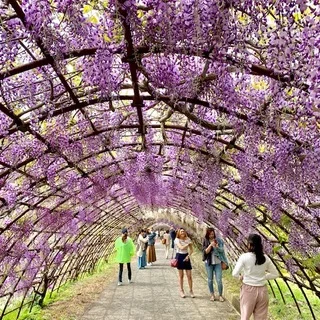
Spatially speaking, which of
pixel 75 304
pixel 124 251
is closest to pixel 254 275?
pixel 75 304

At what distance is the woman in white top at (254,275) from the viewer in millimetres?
5969

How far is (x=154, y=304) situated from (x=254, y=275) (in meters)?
4.57

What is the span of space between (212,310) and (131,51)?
671 centimetres

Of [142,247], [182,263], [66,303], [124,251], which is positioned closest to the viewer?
[182,263]

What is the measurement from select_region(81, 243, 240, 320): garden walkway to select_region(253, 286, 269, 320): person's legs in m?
2.22

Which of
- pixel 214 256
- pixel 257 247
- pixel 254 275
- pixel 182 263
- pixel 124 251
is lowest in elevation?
pixel 254 275

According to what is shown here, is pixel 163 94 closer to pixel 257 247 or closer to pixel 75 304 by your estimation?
pixel 257 247

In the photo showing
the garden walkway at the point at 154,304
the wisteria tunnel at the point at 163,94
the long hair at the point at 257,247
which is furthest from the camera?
the garden walkway at the point at 154,304

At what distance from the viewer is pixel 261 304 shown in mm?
6043

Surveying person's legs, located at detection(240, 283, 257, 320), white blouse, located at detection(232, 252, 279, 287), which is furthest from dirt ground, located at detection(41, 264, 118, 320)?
white blouse, located at detection(232, 252, 279, 287)

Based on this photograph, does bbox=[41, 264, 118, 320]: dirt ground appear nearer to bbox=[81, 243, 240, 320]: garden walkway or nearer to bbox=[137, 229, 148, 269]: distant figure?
bbox=[81, 243, 240, 320]: garden walkway

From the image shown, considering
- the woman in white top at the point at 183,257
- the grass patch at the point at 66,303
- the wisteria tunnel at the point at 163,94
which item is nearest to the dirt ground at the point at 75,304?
the grass patch at the point at 66,303

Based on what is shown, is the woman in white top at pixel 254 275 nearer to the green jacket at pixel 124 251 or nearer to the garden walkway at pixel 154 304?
the garden walkway at pixel 154 304

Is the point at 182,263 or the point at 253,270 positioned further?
the point at 182,263
